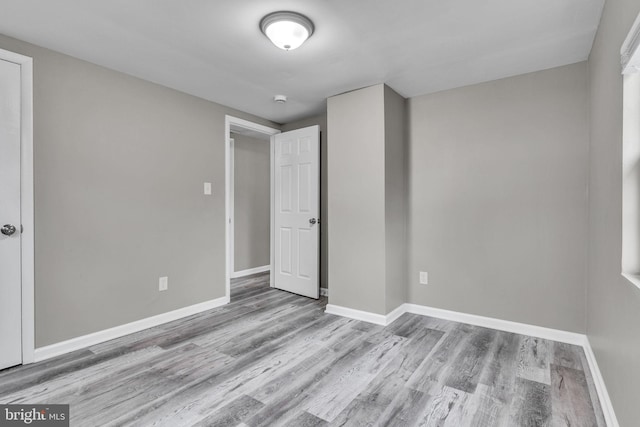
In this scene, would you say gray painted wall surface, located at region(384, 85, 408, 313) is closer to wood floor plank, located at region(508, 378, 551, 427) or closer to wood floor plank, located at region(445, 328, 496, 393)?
wood floor plank, located at region(445, 328, 496, 393)

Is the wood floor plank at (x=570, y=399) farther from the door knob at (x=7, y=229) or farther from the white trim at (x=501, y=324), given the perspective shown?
the door knob at (x=7, y=229)

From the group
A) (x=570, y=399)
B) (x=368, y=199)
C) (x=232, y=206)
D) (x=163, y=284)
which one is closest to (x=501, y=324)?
(x=570, y=399)

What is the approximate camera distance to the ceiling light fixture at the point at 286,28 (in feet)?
6.20

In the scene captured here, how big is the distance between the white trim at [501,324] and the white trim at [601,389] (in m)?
0.14

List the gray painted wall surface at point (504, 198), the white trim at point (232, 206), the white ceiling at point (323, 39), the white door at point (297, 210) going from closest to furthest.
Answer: the white ceiling at point (323, 39)
the gray painted wall surface at point (504, 198)
the white door at point (297, 210)
the white trim at point (232, 206)

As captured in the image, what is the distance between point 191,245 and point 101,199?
0.93 m

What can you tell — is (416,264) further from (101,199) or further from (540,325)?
(101,199)

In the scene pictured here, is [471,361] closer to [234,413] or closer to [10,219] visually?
[234,413]

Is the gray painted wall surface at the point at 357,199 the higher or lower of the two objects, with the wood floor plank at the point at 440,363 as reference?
higher

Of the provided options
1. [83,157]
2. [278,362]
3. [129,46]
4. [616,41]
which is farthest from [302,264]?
A: [616,41]

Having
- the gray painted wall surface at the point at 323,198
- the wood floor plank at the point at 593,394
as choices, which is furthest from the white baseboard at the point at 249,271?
the wood floor plank at the point at 593,394

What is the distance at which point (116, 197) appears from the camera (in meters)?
A: 2.68

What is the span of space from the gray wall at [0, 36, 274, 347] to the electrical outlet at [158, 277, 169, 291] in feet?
0.13

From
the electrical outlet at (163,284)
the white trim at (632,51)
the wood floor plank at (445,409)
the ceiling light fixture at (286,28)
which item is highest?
the ceiling light fixture at (286,28)
